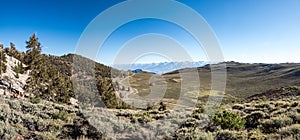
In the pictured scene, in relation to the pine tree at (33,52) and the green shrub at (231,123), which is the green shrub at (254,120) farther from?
the pine tree at (33,52)

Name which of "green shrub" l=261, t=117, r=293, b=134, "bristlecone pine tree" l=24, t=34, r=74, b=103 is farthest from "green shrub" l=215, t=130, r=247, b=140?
"bristlecone pine tree" l=24, t=34, r=74, b=103

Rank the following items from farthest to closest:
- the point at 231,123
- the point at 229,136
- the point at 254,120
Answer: the point at 254,120, the point at 231,123, the point at 229,136

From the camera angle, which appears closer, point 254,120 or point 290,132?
point 290,132

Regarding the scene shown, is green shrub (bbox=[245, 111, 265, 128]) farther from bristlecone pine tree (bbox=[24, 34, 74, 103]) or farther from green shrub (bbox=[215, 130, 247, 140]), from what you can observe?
bristlecone pine tree (bbox=[24, 34, 74, 103])

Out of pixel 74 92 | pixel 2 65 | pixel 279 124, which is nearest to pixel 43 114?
pixel 279 124

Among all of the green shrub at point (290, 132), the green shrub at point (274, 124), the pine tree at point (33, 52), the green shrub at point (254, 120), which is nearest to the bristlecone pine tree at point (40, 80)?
the pine tree at point (33, 52)

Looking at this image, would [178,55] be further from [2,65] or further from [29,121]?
[2,65]

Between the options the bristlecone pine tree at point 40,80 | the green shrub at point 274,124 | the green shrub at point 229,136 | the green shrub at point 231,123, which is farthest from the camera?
the bristlecone pine tree at point 40,80

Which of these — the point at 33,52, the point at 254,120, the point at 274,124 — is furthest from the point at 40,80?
the point at 274,124

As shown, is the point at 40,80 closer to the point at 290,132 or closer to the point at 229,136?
the point at 229,136

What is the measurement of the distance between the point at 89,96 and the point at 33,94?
35.8 ft

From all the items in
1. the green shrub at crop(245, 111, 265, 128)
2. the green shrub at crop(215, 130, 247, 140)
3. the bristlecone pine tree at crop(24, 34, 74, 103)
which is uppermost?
the bristlecone pine tree at crop(24, 34, 74, 103)

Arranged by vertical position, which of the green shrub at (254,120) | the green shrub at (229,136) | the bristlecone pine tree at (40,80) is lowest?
the green shrub at (229,136)

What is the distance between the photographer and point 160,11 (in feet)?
67.9
